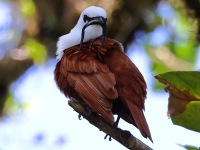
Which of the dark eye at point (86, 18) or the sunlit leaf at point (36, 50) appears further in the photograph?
the sunlit leaf at point (36, 50)

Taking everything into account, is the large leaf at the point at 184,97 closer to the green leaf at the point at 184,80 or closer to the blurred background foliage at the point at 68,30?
the green leaf at the point at 184,80

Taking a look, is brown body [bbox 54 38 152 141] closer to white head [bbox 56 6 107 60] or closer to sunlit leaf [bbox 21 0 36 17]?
white head [bbox 56 6 107 60]

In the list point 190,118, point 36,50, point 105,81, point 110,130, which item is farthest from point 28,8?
point 190,118

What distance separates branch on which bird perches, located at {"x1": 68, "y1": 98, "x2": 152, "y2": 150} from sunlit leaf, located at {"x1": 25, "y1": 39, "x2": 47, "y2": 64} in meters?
3.78

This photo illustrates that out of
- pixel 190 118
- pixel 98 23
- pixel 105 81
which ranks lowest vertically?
pixel 190 118

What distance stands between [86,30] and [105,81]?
25.0 inches

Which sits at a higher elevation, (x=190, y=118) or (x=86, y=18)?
(x=86, y=18)

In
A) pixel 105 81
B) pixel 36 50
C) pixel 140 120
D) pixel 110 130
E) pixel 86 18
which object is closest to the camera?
pixel 110 130

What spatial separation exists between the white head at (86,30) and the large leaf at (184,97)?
1.13m

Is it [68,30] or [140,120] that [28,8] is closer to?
[68,30]

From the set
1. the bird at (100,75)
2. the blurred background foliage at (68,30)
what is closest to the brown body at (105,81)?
the bird at (100,75)

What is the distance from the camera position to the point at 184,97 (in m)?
2.70

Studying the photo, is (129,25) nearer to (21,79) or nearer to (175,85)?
(21,79)

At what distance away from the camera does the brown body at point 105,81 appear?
3340 millimetres
